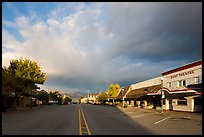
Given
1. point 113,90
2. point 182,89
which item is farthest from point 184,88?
point 113,90

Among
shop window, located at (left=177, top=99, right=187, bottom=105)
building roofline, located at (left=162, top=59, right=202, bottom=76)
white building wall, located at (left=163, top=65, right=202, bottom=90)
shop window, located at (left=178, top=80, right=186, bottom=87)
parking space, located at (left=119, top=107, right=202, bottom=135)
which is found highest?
building roofline, located at (left=162, top=59, right=202, bottom=76)

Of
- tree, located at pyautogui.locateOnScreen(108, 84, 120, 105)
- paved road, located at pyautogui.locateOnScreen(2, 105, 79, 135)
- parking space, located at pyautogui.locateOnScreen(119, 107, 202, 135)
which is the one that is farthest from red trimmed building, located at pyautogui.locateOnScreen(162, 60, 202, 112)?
tree, located at pyautogui.locateOnScreen(108, 84, 120, 105)

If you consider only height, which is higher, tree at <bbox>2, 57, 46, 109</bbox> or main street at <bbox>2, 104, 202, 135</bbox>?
tree at <bbox>2, 57, 46, 109</bbox>

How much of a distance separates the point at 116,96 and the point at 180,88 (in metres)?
53.7

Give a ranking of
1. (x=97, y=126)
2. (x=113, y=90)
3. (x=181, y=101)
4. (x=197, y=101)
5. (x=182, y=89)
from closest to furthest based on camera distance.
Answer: (x=97, y=126)
(x=197, y=101)
(x=182, y=89)
(x=181, y=101)
(x=113, y=90)

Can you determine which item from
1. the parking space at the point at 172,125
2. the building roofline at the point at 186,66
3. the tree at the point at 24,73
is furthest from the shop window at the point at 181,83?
the tree at the point at 24,73

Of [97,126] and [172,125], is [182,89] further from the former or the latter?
[97,126]

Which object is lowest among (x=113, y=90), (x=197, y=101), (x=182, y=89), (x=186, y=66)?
(x=197, y=101)

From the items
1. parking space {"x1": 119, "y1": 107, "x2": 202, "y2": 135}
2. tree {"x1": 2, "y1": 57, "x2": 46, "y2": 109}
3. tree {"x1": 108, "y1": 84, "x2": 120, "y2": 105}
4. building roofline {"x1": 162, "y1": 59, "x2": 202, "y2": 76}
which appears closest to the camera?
parking space {"x1": 119, "y1": 107, "x2": 202, "y2": 135}

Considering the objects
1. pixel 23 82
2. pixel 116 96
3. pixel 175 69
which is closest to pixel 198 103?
pixel 175 69

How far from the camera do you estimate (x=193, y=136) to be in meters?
13.3

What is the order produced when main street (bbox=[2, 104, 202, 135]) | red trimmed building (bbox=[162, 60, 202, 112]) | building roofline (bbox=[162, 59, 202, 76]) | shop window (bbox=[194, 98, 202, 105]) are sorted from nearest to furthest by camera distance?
1. main street (bbox=[2, 104, 202, 135])
2. building roofline (bbox=[162, 59, 202, 76])
3. red trimmed building (bbox=[162, 60, 202, 112])
4. shop window (bbox=[194, 98, 202, 105])

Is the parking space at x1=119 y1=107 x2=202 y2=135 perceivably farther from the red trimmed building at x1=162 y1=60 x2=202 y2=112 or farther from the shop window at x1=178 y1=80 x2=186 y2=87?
the shop window at x1=178 y1=80 x2=186 y2=87

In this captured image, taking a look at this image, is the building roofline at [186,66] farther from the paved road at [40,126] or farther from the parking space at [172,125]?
the paved road at [40,126]
